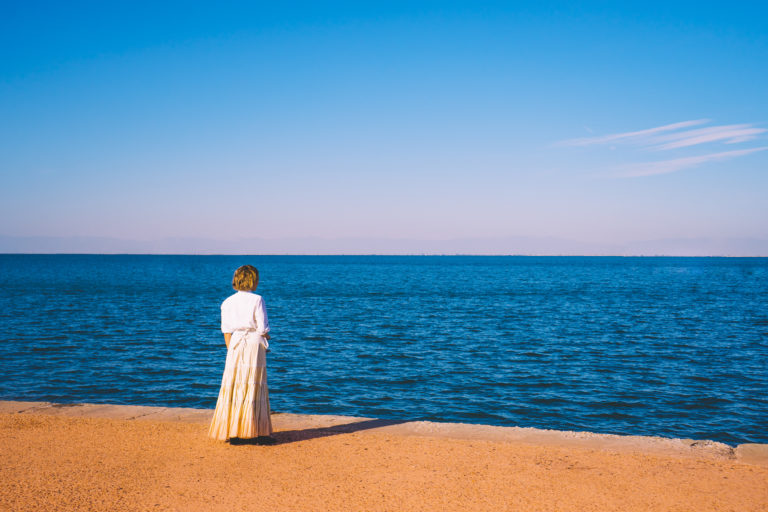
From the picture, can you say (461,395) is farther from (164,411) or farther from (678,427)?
(164,411)

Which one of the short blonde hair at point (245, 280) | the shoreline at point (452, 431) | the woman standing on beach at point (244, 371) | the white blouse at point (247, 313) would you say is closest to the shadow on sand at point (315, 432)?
the shoreline at point (452, 431)

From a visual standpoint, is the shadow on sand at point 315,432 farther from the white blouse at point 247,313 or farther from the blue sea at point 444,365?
the blue sea at point 444,365

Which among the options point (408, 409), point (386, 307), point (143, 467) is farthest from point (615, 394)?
point (386, 307)

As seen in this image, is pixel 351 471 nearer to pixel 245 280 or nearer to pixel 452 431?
pixel 452 431

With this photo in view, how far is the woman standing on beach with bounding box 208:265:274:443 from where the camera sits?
630 centimetres

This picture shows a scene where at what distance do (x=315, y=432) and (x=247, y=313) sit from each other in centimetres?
184

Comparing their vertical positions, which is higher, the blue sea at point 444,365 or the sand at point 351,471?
the sand at point 351,471

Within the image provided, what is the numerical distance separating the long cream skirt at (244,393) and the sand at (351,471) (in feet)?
0.72

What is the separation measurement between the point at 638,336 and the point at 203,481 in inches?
923

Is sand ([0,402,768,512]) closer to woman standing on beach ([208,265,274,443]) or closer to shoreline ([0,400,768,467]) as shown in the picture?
shoreline ([0,400,768,467])

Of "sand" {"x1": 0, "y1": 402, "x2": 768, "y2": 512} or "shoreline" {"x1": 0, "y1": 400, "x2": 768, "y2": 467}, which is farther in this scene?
"shoreline" {"x1": 0, "y1": 400, "x2": 768, "y2": 467}

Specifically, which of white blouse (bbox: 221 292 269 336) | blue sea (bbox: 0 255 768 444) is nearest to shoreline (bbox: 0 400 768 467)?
white blouse (bbox: 221 292 269 336)

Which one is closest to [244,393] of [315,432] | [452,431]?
[315,432]

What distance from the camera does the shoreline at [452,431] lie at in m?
6.25
